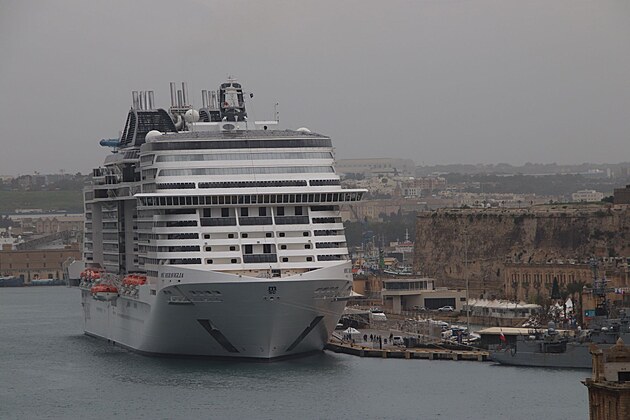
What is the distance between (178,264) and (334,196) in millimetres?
4482

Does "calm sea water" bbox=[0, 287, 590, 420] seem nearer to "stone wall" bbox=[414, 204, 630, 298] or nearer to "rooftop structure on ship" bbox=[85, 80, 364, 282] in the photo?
"rooftop structure on ship" bbox=[85, 80, 364, 282]

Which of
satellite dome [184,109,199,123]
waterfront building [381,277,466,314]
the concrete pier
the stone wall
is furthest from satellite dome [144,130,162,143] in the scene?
the stone wall

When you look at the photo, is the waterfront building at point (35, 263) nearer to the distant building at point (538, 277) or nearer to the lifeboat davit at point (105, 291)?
the distant building at point (538, 277)

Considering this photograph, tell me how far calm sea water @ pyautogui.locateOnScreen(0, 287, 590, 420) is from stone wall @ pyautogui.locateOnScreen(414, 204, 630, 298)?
102 feet

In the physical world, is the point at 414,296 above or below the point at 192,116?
below

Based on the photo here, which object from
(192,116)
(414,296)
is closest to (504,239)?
(414,296)

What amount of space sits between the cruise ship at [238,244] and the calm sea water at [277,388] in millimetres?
782

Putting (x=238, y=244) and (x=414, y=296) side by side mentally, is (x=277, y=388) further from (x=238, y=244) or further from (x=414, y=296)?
(x=414, y=296)

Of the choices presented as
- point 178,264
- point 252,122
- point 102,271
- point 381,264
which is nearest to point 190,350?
point 178,264

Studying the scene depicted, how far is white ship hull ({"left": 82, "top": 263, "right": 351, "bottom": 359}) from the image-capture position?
47500 millimetres

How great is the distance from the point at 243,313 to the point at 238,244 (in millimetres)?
1913

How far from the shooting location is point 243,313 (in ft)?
157

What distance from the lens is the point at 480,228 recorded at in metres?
97.8

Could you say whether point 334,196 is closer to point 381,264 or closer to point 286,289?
point 286,289
